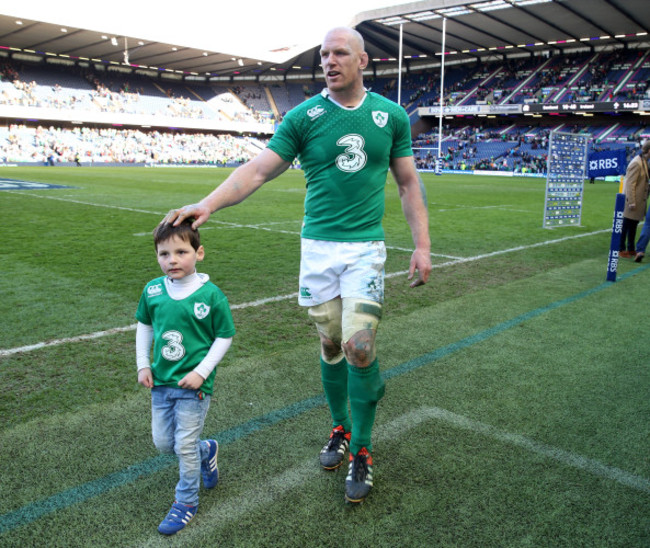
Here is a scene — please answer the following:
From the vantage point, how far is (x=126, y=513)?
2500 millimetres

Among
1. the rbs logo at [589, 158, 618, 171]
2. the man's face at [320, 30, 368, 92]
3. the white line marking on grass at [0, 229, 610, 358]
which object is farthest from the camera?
the rbs logo at [589, 158, 618, 171]

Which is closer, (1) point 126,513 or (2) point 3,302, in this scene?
(1) point 126,513

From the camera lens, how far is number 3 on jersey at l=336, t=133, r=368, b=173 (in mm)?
2711

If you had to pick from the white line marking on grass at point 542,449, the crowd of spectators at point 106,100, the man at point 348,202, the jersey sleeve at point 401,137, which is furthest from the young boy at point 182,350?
the crowd of spectators at point 106,100

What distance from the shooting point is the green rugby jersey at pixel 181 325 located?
7.85 feet

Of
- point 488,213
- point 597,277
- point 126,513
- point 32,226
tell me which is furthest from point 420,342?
point 488,213

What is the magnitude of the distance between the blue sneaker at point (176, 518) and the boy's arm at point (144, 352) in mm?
560

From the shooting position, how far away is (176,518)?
7.88ft

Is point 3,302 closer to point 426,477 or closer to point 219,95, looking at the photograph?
point 426,477

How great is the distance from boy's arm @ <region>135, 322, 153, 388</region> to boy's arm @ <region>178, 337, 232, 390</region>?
166mm

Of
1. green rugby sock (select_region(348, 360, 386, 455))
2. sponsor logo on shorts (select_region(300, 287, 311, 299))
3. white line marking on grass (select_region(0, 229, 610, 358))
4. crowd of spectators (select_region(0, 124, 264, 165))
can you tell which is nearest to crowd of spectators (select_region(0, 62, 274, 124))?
crowd of spectators (select_region(0, 124, 264, 165))

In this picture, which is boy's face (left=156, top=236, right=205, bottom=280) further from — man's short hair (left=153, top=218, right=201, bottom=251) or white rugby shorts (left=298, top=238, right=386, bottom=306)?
white rugby shorts (left=298, top=238, right=386, bottom=306)

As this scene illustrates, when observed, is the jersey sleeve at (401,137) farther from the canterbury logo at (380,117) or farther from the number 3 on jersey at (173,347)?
the number 3 on jersey at (173,347)

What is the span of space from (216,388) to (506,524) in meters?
2.10
